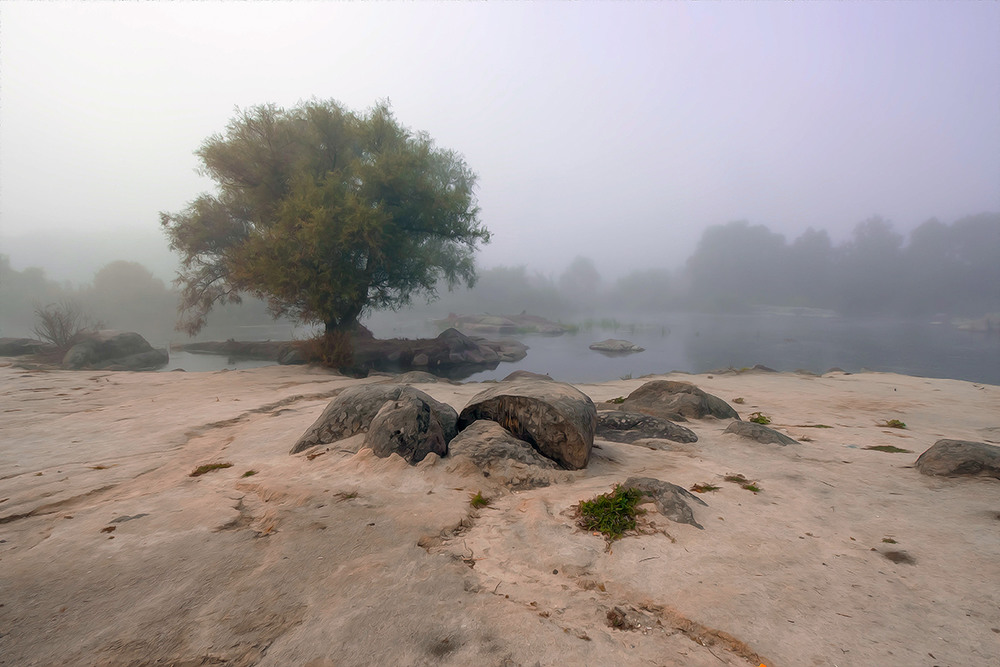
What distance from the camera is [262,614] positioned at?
224cm

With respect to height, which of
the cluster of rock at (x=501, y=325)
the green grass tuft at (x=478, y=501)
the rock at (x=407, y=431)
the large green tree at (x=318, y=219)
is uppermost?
the large green tree at (x=318, y=219)

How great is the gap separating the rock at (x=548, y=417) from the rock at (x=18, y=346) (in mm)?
21311

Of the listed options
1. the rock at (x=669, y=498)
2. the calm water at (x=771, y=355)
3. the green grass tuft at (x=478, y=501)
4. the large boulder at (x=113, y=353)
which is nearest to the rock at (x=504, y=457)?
the green grass tuft at (x=478, y=501)

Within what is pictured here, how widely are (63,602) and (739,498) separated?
491 cm

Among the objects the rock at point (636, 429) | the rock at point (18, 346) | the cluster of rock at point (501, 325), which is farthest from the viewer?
the cluster of rock at point (501, 325)

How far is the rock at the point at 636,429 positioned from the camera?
601 cm

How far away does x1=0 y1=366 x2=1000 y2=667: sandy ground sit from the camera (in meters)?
2.04

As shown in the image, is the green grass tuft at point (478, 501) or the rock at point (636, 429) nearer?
the green grass tuft at point (478, 501)

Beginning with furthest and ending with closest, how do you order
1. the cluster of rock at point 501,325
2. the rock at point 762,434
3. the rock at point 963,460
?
the cluster of rock at point 501,325, the rock at point 762,434, the rock at point 963,460

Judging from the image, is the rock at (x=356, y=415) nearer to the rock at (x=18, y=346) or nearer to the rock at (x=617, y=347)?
the rock at (x=18, y=346)

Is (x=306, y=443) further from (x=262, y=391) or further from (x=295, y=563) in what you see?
(x=262, y=391)

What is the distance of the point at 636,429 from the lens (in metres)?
6.21

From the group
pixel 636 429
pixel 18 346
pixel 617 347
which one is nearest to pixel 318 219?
pixel 636 429

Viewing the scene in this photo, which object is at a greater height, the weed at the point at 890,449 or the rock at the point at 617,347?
the rock at the point at 617,347
